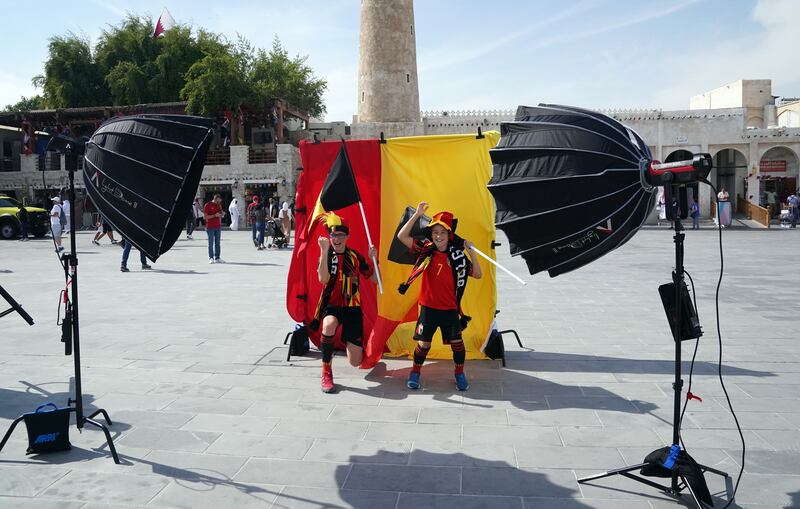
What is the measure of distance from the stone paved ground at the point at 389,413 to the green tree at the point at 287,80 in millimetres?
34309

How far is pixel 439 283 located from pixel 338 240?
1.05m

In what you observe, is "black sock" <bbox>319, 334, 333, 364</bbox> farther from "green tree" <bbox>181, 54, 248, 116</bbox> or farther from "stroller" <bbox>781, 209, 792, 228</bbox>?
"green tree" <bbox>181, 54, 248, 116</bbox>

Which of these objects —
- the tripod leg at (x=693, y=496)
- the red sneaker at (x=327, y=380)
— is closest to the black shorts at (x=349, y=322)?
the red sneaker at (x=327, y=380)

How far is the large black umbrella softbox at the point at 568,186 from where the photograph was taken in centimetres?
400

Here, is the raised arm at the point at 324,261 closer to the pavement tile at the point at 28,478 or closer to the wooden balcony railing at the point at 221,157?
the pavement tile at the point at 28,478

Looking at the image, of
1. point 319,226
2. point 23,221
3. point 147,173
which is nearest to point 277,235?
point 23,221

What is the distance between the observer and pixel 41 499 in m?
3.75

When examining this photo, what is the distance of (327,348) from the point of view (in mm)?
5887

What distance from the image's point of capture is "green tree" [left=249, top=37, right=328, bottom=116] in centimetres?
4238

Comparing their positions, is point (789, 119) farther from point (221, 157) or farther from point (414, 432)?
point (414, 432)

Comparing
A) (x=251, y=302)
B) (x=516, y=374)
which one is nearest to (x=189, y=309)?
(x=251, y=302)

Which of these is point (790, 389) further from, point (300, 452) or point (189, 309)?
point (189, 309)

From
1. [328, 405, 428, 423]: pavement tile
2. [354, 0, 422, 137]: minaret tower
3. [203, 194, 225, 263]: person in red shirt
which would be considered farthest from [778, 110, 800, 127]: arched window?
[328, 405, 428, 423]: pavement tile

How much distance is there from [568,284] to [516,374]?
669 cm
